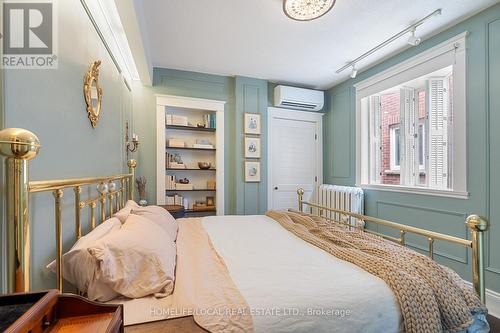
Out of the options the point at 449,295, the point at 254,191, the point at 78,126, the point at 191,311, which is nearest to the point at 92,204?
the point at 78,126

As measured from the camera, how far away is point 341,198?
3477mm

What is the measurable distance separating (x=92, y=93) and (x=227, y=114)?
2.26 metres

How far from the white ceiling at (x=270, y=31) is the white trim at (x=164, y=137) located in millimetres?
459

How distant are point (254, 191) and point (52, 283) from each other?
288 centimetres

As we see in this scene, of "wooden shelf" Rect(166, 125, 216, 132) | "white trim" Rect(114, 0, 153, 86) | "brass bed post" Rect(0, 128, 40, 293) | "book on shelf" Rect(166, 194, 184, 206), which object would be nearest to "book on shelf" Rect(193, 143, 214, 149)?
"wooden shelf" Rect(166, 125, 216, 132)

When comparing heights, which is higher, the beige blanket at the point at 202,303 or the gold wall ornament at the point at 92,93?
the gold wall ornament at the point at 92,93

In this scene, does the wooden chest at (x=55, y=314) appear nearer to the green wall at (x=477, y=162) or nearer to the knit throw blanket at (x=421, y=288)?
the knit throw blanket at (x=421, y=288)

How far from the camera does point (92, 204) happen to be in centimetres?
133

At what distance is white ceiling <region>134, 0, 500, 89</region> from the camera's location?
2062mm

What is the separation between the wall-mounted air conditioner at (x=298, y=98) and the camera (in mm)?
3703

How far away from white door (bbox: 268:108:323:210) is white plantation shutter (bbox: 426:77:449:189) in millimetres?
1758

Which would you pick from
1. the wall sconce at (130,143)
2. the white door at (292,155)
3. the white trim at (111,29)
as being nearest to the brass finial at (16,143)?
the white trim at (111,29)

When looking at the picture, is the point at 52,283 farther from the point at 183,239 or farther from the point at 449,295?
the point at 449,295

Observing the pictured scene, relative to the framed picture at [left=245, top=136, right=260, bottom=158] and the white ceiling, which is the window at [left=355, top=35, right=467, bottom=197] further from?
the framed picture at [left=245, top=136, right=260, bottom=158]
